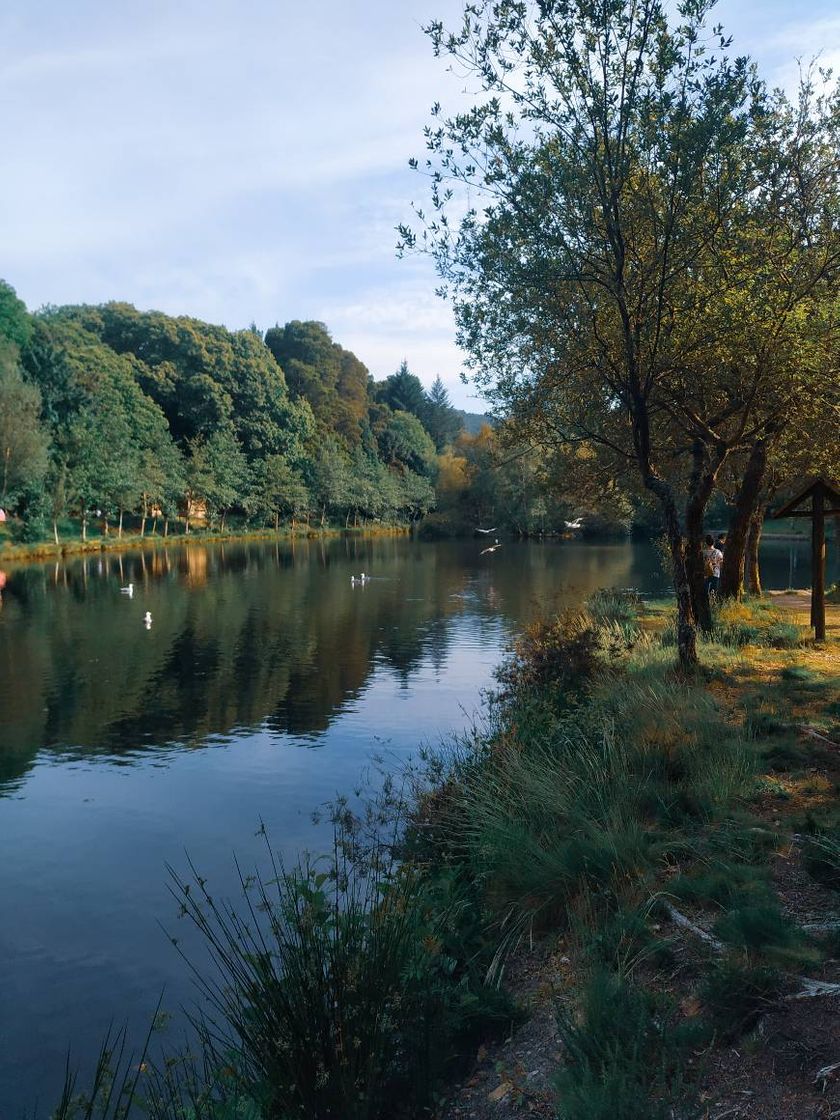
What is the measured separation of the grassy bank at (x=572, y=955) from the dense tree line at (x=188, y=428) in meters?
47.1

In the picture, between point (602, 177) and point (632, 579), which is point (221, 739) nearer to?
→ point (602, 177)

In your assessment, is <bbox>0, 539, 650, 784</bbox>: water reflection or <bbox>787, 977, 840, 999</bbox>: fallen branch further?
<bbox>0, 539, 650, 784</bbox>: water reflection

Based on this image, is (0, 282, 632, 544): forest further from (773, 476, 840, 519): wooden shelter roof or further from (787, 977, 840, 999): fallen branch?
(787, 977, 840, 999): fallen branch

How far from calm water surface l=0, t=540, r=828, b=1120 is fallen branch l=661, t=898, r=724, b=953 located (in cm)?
443

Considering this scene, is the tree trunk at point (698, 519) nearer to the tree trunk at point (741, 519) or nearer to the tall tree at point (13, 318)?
the tree trunk at point (741, 519)

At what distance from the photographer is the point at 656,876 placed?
6277 mm

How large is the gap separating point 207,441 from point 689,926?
72.9 m

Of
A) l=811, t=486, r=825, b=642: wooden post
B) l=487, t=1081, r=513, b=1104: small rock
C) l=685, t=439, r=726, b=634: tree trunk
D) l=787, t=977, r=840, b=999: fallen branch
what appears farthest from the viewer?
l=811, t=486, r=825, b=642: wooden post

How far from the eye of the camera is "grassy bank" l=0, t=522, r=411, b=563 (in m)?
50.9

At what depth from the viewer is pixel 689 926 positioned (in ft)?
17.5

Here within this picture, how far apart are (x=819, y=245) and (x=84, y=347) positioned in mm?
64192

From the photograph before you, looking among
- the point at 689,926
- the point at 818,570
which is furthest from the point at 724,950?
the point at 818,570

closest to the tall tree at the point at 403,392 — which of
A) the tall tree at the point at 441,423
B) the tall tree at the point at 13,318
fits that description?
the tall tree at the point at 441,423

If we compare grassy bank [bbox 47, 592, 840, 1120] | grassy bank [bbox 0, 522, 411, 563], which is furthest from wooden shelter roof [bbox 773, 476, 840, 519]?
grassy bank [bbox 0, 522, 411, 563]
